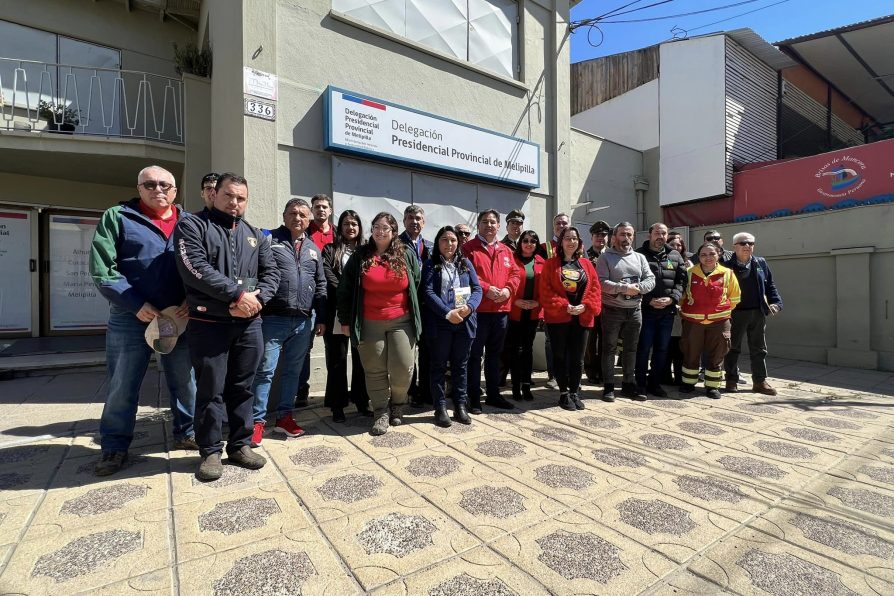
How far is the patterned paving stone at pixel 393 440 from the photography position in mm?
3508

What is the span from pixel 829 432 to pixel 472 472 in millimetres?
3435

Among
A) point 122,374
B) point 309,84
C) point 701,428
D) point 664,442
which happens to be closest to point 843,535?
point 664,442

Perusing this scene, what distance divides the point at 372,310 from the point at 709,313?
4063 millimetres

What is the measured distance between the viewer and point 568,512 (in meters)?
2.48

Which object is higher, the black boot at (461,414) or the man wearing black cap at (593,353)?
the man wearing black cap at (593,353)

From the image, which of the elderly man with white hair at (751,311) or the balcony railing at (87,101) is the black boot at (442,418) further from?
the balcony railing at (87,101)

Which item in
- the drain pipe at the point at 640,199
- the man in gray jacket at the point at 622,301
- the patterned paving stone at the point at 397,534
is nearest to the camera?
the patterned paving stone at the point at 397,534

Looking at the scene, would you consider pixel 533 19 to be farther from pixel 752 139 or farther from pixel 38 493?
pixel 38 493

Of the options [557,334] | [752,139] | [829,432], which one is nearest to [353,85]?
[557,334]

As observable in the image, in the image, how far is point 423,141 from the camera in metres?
6.10

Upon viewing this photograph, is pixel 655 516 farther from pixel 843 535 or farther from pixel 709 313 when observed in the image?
pixel 709 313

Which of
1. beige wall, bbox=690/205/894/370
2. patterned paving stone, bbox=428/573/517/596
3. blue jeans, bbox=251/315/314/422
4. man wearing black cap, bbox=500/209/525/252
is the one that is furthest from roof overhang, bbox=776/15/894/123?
patterned paving stone, bbox=428/573/517/596

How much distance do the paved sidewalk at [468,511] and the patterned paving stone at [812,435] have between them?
25 millimetres

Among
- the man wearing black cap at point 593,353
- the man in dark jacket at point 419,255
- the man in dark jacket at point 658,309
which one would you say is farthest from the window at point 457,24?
the man in dark jacket at point 658,309
